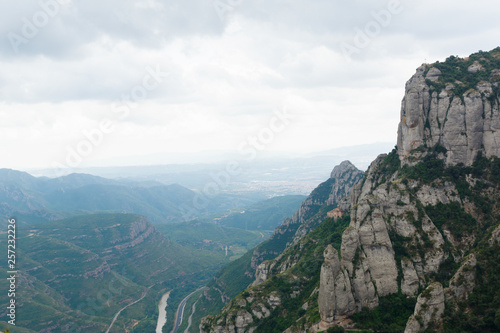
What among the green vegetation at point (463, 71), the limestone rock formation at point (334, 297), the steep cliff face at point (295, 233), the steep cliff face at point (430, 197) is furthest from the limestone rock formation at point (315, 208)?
the limestone rock formation at point (334, 297)

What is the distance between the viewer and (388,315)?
63469 mm

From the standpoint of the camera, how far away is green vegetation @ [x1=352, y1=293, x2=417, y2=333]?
6269 centimetres

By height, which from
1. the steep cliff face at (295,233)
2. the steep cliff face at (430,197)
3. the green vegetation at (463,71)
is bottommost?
the steep cliff face at (295,233)

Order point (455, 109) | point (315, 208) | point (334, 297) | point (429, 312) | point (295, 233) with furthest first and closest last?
point (315, 208) < point (295, 233) < point (455, 109) < point (334, 297) < point (429, 312)

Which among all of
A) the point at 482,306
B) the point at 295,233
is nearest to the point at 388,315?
the point at 482,306

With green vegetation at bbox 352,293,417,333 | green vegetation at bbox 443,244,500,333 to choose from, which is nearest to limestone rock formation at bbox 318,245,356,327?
green vegetation at bbox 352,293,417,333

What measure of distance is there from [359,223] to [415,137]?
1457 inches

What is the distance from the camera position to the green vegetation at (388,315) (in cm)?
6269

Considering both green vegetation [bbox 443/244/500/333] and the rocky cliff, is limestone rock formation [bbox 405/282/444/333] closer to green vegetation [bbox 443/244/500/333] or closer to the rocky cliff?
the rocky cliff

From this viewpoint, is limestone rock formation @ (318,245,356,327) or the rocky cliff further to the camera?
limestone rock formation @ (318,245,356,327)

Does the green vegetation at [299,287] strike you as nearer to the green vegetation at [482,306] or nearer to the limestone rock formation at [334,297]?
the limestone rock formation at [334,297]

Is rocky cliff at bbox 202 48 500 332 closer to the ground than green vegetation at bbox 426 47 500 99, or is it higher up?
closer to the ground

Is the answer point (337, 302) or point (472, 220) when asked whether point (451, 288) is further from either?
point (472, 220)

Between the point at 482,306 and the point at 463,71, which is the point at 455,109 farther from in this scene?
the point at 482,306
